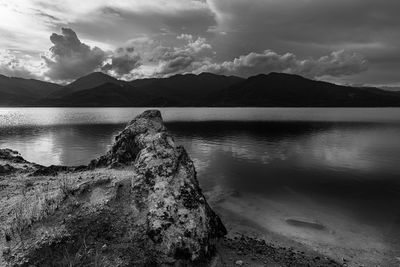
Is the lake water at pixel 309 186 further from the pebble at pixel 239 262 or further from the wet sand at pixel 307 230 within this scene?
the pebble at pixel 239 262

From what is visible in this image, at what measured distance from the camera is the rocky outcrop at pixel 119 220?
14.5 m

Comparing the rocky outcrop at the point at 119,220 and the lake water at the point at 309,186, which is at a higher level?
the rocky outcrop at the point at 119,220

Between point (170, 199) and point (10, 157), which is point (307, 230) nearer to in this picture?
point (170, 199)

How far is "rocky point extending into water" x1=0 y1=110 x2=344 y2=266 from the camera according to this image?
47.6 ft

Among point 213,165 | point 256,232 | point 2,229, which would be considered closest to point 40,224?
point 2,229

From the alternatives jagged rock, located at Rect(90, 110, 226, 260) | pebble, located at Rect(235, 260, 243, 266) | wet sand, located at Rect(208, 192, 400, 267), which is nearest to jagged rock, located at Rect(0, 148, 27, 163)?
jagged rock, located at Rect(90, 110, 226, 260)

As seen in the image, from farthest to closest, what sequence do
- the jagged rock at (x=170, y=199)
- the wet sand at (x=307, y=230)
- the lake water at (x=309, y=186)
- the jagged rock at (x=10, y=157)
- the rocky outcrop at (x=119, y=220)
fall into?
the jagged rock at (x=10, y=157) → the lake water at (x=309, y=186) → the wet sand at (x=307, y=230) → the jagged rock at (x=170, y=199) → the rocky outcrop at (x=119, y=220)

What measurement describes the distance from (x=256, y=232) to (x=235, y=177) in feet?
61.6

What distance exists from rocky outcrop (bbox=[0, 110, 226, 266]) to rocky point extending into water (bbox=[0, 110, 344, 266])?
44 mm

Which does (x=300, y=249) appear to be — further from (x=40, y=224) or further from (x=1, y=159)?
(x=1, y=159)

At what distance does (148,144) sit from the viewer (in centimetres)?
2305

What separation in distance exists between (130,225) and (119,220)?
772 mm

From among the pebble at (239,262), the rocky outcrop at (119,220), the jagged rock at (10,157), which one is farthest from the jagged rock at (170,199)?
the jagged rock at (10,157)

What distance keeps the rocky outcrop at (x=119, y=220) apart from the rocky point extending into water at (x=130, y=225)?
0.14 ft
